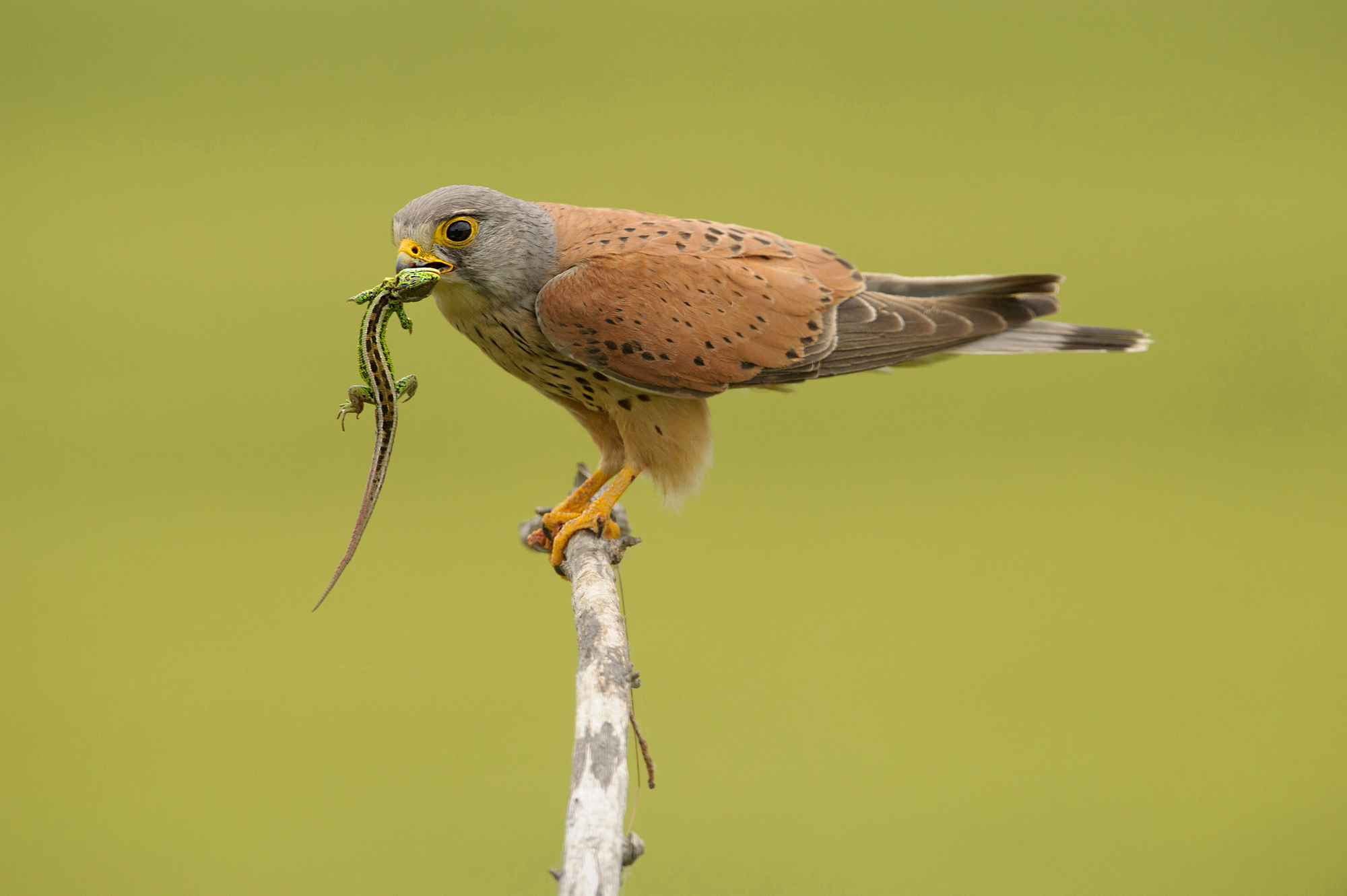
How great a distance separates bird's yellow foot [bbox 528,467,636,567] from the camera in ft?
7.12

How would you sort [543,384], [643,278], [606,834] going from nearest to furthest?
1. [606,834]
2. [643,278]
3. [543,384]

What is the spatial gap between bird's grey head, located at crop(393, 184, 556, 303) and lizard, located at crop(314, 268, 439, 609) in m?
0.09

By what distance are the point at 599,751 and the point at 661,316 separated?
33.0 inches

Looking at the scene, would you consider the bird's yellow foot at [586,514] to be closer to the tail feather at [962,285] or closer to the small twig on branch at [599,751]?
the small twig on branch at [599,751]

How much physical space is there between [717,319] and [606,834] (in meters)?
1.02

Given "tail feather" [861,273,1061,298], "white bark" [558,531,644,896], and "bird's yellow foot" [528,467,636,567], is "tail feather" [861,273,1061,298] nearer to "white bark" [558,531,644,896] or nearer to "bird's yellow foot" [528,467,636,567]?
"bird's yellow foot" [528,467,636,567]

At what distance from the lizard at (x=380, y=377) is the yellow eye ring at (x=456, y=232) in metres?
0.10

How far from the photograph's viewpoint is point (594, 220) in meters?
2.01

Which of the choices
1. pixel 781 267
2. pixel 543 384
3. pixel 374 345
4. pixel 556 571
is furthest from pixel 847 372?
pixel 374 345

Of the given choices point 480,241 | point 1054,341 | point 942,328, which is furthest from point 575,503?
point 1054,341

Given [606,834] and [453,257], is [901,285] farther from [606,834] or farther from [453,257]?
[606,834]

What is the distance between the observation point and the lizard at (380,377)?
62.9 inches

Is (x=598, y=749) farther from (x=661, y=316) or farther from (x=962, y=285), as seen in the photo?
(x=962, y=285)

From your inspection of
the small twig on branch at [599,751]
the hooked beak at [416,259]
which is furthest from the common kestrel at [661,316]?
the small twig on branch at [599,751]
